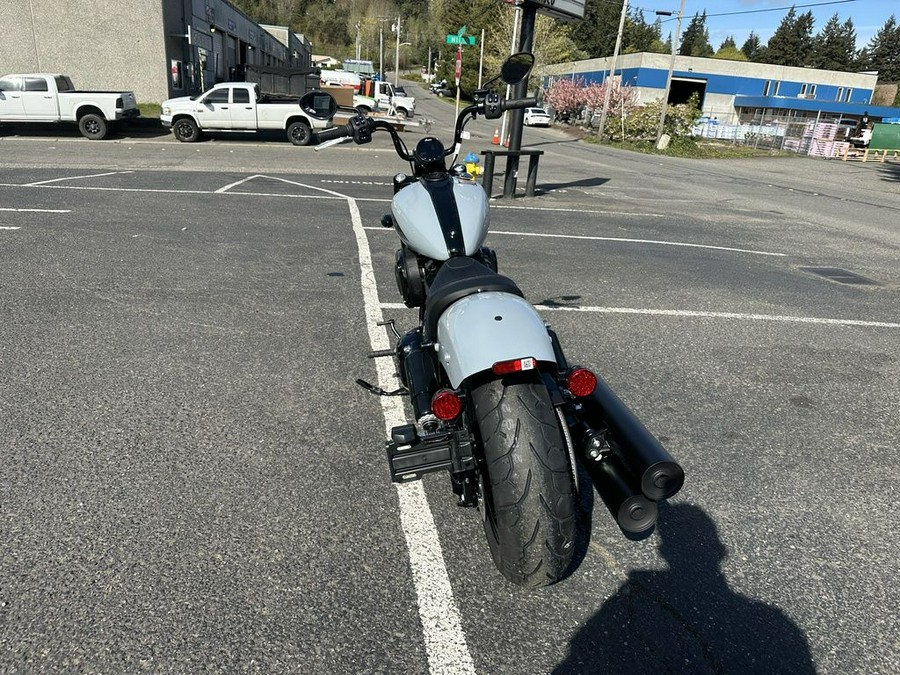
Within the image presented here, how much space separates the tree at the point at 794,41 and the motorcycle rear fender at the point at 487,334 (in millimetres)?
126759

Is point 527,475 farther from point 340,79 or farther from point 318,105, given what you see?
point 340,79

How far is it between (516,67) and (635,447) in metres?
2.60

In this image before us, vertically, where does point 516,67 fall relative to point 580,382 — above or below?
above

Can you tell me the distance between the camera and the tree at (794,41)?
4208 inches

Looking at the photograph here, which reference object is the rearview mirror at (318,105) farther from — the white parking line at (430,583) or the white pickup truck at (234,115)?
the white pickup truck at (234,115)

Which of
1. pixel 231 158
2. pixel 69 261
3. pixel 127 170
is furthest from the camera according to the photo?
pixel 231 158

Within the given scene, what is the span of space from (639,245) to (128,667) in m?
8.12

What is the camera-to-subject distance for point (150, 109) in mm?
25141

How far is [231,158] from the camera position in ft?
53.7

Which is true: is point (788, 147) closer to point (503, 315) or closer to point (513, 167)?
point (513, 167)

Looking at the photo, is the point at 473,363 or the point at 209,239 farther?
the point at 209,239

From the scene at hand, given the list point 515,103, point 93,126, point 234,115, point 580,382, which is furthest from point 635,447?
point 93,126

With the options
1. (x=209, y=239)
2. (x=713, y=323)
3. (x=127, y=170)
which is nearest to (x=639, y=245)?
(x=713, y=323)

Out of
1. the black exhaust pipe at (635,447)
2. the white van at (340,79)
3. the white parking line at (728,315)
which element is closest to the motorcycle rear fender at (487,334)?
the black exhaust pipe at (635,447)
